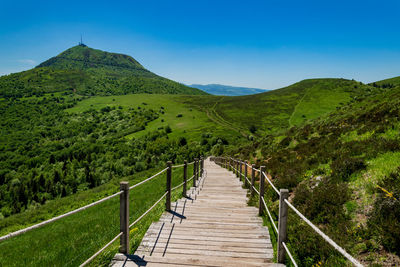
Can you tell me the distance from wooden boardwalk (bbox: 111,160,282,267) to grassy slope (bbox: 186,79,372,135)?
84.3 m

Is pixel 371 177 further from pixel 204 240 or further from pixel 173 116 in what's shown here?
pixel 173 116

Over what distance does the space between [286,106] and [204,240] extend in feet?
409

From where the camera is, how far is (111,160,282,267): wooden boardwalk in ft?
13.9

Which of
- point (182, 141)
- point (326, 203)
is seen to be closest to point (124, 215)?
point (326, 203)

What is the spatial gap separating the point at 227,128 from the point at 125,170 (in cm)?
4797

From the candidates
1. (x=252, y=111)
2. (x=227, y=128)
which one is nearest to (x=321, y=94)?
(x=252, y=111)

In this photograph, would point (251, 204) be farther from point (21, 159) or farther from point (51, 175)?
point (21, 159)

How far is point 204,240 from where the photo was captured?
521 centimetres

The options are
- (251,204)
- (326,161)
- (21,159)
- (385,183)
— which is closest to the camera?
(385,183)

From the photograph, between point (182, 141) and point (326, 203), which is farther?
point (182, 141)

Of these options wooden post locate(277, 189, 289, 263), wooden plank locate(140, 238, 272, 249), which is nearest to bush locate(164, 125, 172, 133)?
wooden plank locate(140, 238, 272, 249)

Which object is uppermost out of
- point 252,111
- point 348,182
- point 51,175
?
point 252,111

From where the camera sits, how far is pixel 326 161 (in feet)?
33.6

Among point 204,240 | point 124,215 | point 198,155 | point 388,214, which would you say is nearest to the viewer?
point 124,215
